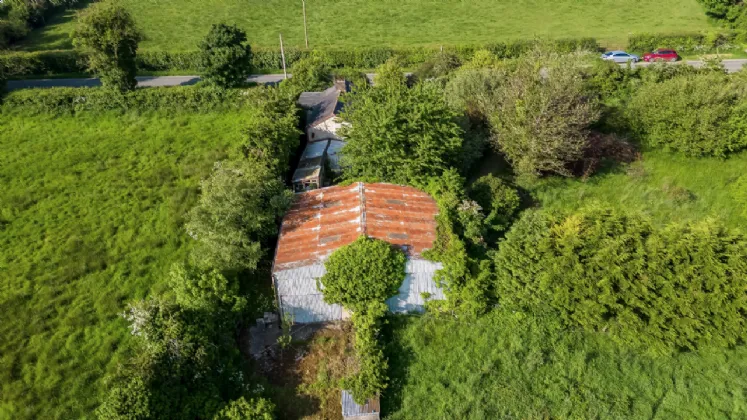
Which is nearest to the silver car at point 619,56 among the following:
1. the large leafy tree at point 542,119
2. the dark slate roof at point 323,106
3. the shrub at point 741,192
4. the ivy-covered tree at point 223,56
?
the large leafy tree at point 542,119

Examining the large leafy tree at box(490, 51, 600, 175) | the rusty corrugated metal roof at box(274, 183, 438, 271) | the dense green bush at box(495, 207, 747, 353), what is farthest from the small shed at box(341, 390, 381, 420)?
the large leafy tree at box(490, 51, 600, 175)

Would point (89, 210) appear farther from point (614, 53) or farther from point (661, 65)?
point (614, 53)

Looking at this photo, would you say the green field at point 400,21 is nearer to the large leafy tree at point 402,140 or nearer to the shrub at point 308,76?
the shrub at point 308,76

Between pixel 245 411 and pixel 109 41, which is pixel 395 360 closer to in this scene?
pixel 245 411

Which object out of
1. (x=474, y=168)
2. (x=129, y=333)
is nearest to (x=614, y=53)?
(x=474, y=168)

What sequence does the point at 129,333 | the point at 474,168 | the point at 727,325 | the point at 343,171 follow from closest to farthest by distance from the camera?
1. the point at 727,325
2. the point at 129,333
3. the point at 343,171
4. the point at 474,168

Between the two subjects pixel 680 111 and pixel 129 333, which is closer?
pixel 129 333

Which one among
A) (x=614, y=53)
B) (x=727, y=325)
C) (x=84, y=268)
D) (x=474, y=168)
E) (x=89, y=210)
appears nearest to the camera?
(x=727, y=325)

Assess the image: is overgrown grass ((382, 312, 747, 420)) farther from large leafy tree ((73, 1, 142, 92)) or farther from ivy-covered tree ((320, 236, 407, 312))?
large leafy tree ((73, 1, 142, 92))
